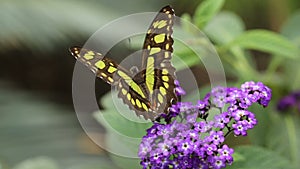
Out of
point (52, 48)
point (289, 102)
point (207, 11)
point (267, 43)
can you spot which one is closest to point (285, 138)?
point (289, 102)

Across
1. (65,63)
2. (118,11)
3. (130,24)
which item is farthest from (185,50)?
(65,63)

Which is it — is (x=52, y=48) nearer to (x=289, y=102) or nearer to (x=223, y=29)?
(x=223, y=29)

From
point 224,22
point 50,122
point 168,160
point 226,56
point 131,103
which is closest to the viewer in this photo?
point 168,160

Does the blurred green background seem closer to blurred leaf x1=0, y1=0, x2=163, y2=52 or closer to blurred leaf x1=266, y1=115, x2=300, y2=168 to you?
blurred leaf x1=0, y1=0, x2=163, y2=52

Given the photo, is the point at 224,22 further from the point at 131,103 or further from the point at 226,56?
the point at 131,103

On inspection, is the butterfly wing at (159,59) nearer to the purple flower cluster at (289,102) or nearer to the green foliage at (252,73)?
the green foliage at (252,73)

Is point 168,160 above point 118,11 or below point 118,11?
below

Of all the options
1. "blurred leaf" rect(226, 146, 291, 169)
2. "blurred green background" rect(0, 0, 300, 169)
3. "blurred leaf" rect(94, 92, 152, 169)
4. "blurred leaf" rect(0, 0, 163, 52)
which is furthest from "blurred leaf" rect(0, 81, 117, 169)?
"blurred leaf" rect(226, 146, 291, 169)
